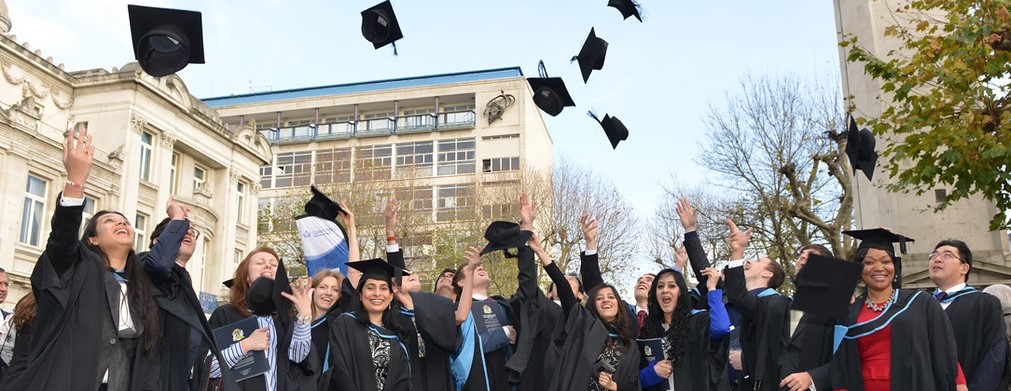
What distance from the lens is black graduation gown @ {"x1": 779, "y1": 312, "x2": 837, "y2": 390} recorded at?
526 cm

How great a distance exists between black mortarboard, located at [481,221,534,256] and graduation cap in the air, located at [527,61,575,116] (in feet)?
9.02

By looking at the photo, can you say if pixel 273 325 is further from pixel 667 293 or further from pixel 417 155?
pixel 417 155

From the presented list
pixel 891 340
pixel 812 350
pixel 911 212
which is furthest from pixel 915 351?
pixel 911 212

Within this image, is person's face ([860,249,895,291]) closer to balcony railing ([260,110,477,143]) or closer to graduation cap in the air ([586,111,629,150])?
graduation cap in the air ([586,111,629,150])

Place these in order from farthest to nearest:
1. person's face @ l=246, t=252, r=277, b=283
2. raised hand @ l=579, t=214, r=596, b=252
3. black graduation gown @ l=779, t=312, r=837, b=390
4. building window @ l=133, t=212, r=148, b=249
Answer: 1. building window @ l=133, t=212, r=148, b=249
2. raised hand @ l=579, t=214, r=596, b=252
3. person's face @ l=246, t=252, r=277, b=283
4. black graduation gown @ l=779, t=312, r=837, b=390

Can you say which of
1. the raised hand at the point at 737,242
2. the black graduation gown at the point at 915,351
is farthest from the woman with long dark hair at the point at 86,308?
the black graduation gown at the point at 915,351

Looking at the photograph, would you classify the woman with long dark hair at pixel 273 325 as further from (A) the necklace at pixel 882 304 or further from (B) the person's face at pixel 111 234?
(A) the necklace at pixel 882 304

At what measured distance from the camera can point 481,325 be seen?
23.4 ft

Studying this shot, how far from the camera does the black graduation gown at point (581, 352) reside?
6.61m

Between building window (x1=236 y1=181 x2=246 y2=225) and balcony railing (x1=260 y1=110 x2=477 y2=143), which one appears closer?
building window (x1=236 y1=181 x2=246 y2=225)

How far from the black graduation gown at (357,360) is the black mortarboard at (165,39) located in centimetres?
256

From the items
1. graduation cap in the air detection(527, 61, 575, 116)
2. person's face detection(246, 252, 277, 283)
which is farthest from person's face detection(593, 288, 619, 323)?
graduation cap in the air detection(527, 61, 575, 116)

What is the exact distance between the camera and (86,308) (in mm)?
4410

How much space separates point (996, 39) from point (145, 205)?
2549 cm
